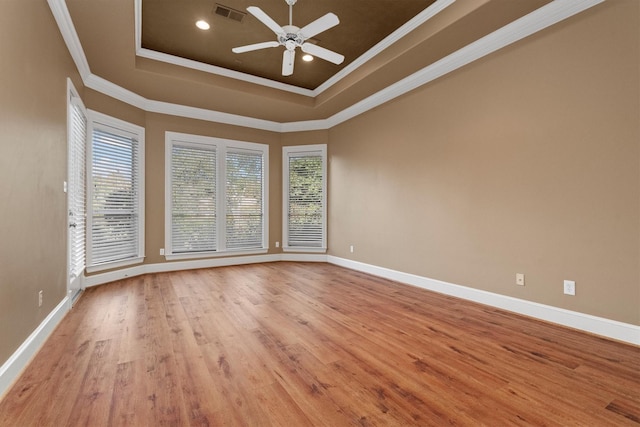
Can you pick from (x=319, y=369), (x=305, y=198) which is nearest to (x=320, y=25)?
(x=319, y=369)

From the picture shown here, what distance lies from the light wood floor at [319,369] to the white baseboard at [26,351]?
0.23 feet

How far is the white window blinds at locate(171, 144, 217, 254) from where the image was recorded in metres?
5.42

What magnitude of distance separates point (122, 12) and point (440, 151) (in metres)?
3.78

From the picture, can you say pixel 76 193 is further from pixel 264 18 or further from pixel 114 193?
pixel 264 18

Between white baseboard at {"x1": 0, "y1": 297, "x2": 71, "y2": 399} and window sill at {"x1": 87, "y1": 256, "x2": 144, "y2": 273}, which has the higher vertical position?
window sill at {"x1": 87, "y1": 256, "x2": 144, "y2": 273}

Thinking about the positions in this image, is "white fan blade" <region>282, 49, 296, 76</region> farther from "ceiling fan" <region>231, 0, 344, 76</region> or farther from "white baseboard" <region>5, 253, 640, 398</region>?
"white baseboard" <region>5, 253, 640, 398</region>

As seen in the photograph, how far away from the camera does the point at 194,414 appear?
1589 millimetres

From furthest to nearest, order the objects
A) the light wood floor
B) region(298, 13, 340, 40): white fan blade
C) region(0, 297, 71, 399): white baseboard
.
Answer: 1. region(298, 13, 340, 40): white fan blade
2. region(0, 297, 71, 399): white baseboard
3. the light wood floor

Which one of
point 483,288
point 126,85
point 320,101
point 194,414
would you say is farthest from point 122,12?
point 483,288

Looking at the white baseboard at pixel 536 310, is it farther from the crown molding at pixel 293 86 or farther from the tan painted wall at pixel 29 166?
the tan painted wall at pixel 29 166

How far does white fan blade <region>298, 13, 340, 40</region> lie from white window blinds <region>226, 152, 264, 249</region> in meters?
3.46

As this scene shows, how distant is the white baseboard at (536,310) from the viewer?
97.3 inches

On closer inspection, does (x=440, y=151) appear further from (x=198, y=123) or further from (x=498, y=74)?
(x=198, y=123)

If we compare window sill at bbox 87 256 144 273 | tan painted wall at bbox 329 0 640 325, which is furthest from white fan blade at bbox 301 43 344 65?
window sill at bbox 87 256 144 273
